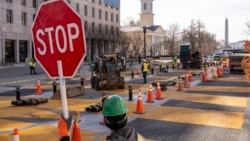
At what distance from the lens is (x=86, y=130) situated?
10719 mm

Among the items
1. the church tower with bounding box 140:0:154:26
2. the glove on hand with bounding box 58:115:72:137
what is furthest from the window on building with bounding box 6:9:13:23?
the church tower with bounding box 140:0:154:26

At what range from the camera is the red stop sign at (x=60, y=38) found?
10.9 feet

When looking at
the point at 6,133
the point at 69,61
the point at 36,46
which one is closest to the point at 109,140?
the point at 69,61

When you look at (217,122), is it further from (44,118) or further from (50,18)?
(50,18)

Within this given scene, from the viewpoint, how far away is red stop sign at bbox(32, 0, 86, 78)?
10.9 ft

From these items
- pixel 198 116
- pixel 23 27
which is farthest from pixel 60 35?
pixel 23 27

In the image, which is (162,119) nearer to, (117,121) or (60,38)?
(60,38)

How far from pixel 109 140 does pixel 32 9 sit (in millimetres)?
62261

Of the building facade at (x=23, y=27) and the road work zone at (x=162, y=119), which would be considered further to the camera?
the building facade at (x=23, y=27)

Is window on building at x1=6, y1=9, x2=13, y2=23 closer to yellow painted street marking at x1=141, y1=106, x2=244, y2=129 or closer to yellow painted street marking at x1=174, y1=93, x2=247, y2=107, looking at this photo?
yellow painted street marking at x1=174, y1=93, x2=247, y2=107

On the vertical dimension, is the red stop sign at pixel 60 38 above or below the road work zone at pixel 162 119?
above

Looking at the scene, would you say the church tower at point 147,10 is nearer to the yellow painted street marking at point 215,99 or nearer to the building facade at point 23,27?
the building facade at point 23,27

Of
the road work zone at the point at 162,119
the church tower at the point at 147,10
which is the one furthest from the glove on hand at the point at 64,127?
the church tower at the point at 147,10

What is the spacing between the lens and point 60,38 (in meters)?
3.38
